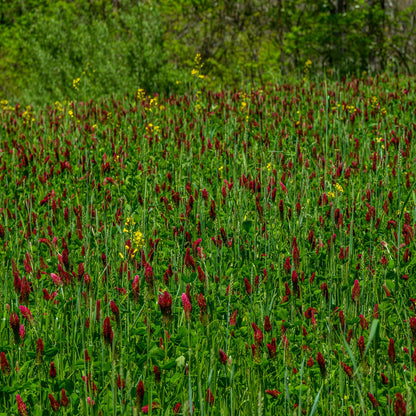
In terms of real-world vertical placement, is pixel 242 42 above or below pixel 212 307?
above

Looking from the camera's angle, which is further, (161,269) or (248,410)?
(161,269)

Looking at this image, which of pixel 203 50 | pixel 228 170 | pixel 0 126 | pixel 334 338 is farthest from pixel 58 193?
pixel 203 50

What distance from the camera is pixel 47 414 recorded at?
1.97 metres

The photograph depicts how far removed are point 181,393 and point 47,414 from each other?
51 cm

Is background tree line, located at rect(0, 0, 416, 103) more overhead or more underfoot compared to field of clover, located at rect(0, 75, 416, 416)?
more overhead

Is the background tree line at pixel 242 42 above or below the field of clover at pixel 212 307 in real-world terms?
above

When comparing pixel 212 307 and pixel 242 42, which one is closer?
pixel 212 307

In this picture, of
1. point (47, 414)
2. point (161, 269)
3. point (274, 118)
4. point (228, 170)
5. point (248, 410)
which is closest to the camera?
point (47, 414)

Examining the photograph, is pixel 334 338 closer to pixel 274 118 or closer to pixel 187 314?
pixel 187 314

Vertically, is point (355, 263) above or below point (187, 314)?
below

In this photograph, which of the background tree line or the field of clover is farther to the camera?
the background tree line

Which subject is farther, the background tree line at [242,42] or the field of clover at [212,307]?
the background tree line at [242,42]

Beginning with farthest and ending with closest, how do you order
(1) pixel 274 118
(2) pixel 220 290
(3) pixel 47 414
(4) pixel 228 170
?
(1) pixel 274 118 < (4) pixel 228 170 < (2) pixel 220 290 < (3) pixel 47 414

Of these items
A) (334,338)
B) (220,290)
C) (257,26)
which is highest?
(257,26)
